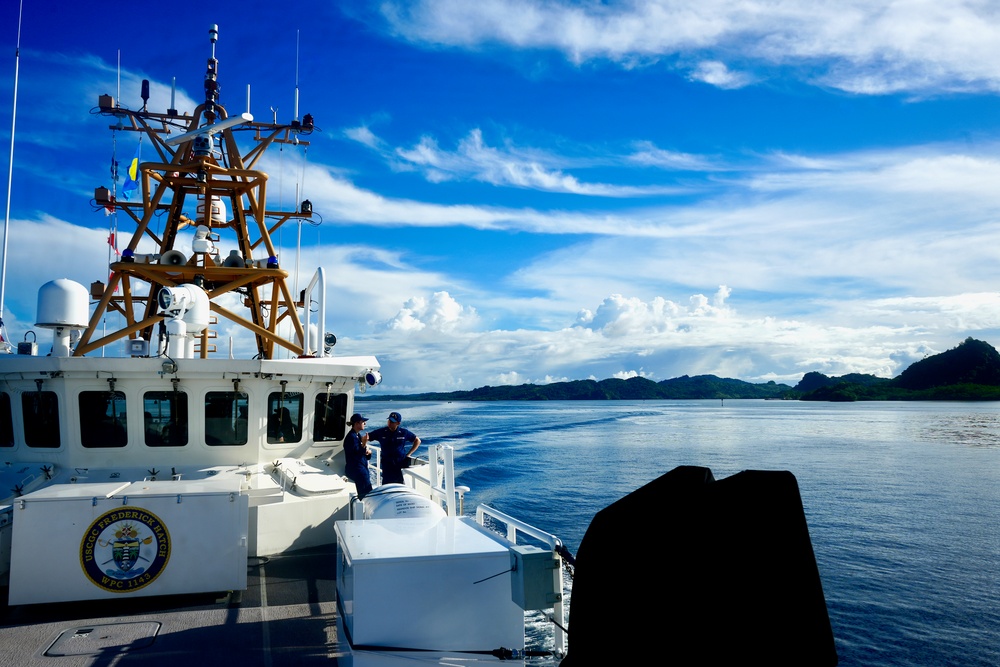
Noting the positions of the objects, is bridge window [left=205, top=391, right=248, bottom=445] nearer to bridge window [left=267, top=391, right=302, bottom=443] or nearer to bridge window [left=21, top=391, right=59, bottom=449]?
bridge window [left=267, top=391, right=302, bottom=443]

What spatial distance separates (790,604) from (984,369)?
143 m

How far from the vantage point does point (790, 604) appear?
64.0 inches

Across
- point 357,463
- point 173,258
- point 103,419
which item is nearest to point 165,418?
point 103,419

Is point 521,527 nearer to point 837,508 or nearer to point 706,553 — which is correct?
point 706,553

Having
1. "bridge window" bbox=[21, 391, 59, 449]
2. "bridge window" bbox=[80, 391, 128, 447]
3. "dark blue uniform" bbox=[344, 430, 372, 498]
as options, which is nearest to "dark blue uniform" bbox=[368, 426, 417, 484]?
"dark blue uniform" bbox=[344, 430, 372, 498]

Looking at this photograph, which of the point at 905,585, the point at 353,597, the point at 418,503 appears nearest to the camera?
the point at 353,597

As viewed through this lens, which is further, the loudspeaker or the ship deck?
the loudspeaker

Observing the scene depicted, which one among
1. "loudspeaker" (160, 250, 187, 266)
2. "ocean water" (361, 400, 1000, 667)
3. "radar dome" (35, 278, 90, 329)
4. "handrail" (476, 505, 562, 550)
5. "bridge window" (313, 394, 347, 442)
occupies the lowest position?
"ocean water" (361, 400, 1000, 667)

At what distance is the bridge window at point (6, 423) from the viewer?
9.14 metres

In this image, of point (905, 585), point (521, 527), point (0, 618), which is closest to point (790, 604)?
point (521, 527)

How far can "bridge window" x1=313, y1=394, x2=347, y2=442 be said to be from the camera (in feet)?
33.7

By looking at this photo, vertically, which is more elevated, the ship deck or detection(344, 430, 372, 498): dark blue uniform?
detection(344, 430, 372, 498): dark blue uniform

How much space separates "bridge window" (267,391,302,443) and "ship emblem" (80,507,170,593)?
9.69ft

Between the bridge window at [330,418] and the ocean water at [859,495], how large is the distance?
928cm
